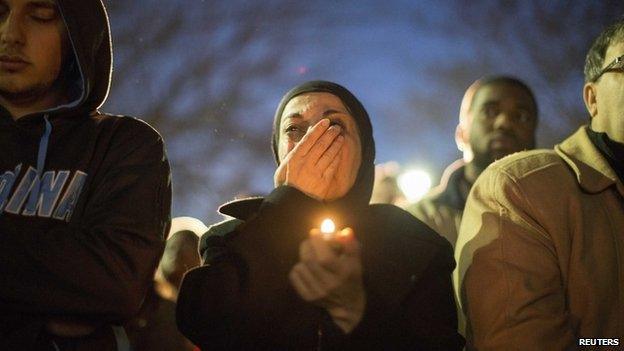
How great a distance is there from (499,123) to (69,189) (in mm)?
3280

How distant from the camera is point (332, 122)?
119 inches

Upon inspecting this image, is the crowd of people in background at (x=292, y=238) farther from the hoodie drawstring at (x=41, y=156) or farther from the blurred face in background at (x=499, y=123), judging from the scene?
the blurred face in background at (x=499, y=123)

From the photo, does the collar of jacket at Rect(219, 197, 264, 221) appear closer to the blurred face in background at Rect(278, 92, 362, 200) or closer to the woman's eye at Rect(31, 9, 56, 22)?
the blurred face in background at Rect(278, 92, 362, 200)

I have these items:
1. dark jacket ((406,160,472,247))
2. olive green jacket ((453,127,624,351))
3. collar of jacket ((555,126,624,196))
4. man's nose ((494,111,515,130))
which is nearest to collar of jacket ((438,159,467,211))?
dark jacket ((406,160,472,247))

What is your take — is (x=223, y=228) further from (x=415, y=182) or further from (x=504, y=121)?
(x=415, y=182)

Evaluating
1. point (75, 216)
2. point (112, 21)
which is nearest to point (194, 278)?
point (75, 216)

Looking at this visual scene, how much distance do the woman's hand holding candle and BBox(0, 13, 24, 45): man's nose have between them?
55.2 inches

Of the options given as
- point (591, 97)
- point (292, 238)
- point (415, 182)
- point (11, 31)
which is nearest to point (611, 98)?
point (591, 97)

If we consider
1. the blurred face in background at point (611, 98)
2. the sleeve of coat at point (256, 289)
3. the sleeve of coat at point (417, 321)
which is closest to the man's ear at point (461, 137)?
the blurred face in background at point (611, 98)

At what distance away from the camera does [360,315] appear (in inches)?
85.4

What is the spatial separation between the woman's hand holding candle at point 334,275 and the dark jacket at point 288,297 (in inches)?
2.2

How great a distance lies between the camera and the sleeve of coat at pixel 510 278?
237 cm

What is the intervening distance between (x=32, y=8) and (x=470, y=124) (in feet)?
10.8

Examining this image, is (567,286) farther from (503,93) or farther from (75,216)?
(503,93)
